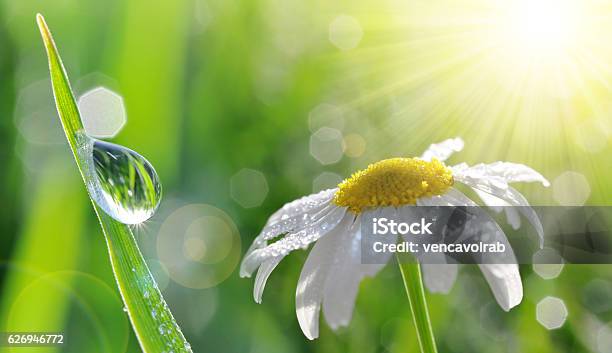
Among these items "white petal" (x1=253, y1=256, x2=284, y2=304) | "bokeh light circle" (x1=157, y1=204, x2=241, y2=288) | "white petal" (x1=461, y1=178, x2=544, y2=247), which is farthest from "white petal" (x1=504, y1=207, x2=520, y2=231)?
"bokeh light circle" (x1=157, y1=204, x2=241, y2=288)

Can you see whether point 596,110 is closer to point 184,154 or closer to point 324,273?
point 184,154

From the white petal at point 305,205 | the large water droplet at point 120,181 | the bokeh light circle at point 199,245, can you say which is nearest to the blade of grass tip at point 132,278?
the large water droplet at point 120,181

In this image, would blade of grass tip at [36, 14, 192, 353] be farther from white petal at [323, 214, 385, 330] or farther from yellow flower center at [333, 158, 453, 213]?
yellow flower center at [333, 158, 453, 213]

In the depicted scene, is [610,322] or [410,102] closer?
[610,322]

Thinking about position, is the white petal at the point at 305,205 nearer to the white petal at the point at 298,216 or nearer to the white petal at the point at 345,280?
the white petal at the point at 298,216

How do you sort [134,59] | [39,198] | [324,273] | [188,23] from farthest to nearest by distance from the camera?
[188,23] < [134,59] < [39,198] < [324,273]

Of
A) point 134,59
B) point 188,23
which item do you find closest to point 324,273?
point 134,59
